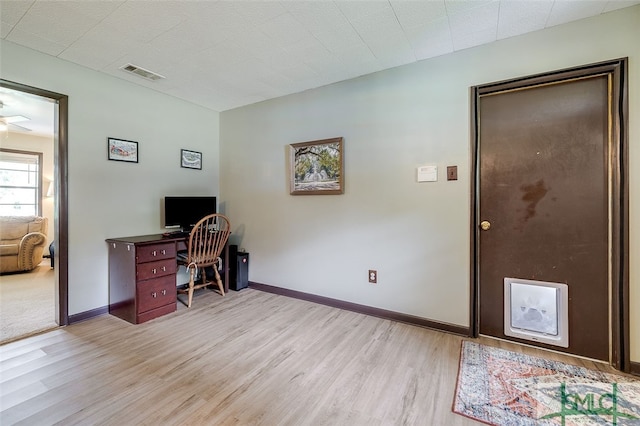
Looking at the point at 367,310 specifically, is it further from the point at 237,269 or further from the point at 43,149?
the point at 43,149

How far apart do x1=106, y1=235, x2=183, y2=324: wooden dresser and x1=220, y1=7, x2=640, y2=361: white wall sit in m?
1.05

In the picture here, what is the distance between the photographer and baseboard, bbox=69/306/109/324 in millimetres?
2497

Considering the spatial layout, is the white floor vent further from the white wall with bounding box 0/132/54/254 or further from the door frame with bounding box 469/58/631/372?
the white wall with bounding box 0/132/54/254

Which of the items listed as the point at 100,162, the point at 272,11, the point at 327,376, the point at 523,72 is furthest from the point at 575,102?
the point at 100,162

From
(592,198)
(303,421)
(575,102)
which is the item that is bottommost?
(303,421)

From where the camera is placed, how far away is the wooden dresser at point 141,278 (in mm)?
2479

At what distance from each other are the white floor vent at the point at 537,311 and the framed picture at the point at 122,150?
143 inches

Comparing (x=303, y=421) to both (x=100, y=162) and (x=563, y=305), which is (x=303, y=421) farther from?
(x=100, y=162)

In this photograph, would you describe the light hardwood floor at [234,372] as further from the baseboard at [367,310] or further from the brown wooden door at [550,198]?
the brown wooden door at [550,198]

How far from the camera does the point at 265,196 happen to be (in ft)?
11.3

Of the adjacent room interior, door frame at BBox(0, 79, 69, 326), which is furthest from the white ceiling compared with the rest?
door frame at BBox(0, 79, 69, 326)

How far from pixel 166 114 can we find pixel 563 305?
Answer: 13.5ft

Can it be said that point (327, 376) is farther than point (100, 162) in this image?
No

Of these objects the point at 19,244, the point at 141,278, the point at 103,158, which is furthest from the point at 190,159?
the point at 19,244
